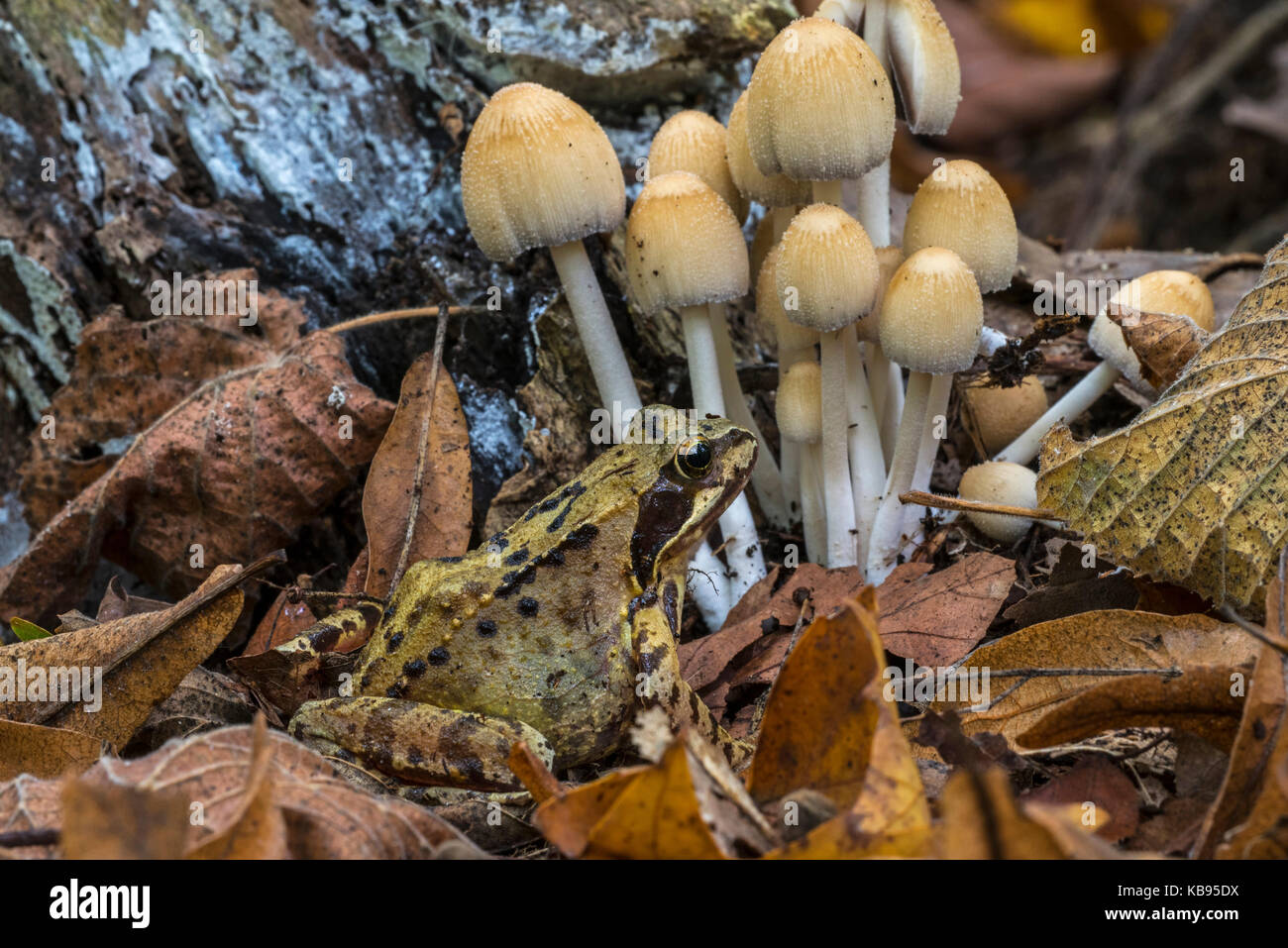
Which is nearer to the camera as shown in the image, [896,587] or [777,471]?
[896,587]

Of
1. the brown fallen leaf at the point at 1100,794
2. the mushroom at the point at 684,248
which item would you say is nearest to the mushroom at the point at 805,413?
the mushroom at the point at 684,248

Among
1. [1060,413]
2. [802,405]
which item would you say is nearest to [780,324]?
[802,405]

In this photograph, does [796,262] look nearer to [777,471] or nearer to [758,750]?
[777,471]

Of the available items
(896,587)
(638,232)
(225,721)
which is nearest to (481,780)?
(225,721)
